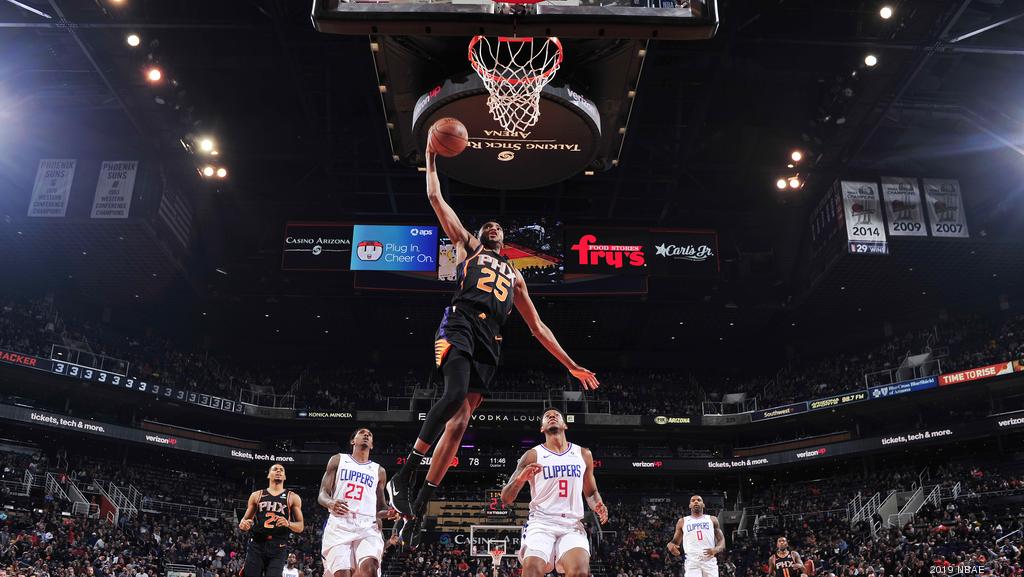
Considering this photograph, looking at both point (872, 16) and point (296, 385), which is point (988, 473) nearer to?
point (872, 16)

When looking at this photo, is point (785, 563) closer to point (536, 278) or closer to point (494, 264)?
point (494, 264)

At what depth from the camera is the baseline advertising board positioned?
27.2 meters

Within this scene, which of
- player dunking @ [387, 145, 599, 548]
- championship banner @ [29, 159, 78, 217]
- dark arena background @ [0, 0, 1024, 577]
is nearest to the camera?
player dunking @ [387, 145, 599, 548]

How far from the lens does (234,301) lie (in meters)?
34.1

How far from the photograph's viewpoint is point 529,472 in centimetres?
696

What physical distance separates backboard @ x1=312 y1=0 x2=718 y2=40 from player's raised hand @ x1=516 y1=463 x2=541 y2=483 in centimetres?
391

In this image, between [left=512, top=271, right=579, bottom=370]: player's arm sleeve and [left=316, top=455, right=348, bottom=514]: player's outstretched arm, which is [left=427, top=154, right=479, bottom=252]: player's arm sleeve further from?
[left=316, top=455, right=348, bottom=514]: player's outstretched arm

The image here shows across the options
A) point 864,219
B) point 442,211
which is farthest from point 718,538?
point 864,219

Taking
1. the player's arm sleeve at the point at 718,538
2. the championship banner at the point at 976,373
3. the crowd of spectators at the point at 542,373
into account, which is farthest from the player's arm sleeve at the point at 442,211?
the championship banner at the point at 976,373

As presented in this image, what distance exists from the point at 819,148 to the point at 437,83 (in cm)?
1437

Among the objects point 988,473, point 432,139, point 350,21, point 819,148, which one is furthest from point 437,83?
point 988,473

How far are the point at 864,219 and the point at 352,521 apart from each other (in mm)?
22345

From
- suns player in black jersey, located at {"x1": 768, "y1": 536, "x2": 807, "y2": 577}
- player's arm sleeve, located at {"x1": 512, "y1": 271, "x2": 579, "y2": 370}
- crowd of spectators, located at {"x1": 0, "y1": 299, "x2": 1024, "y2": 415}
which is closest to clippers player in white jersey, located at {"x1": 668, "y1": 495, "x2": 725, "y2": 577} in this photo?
suns player in black jersey, located at {"x1": 768, "y1": 536, "x2": 807, "y2": 577}

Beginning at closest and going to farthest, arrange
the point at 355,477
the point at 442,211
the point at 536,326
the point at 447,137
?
the point at 447,137
the point at 442,211
the point at 536,326
the point at 355,477
